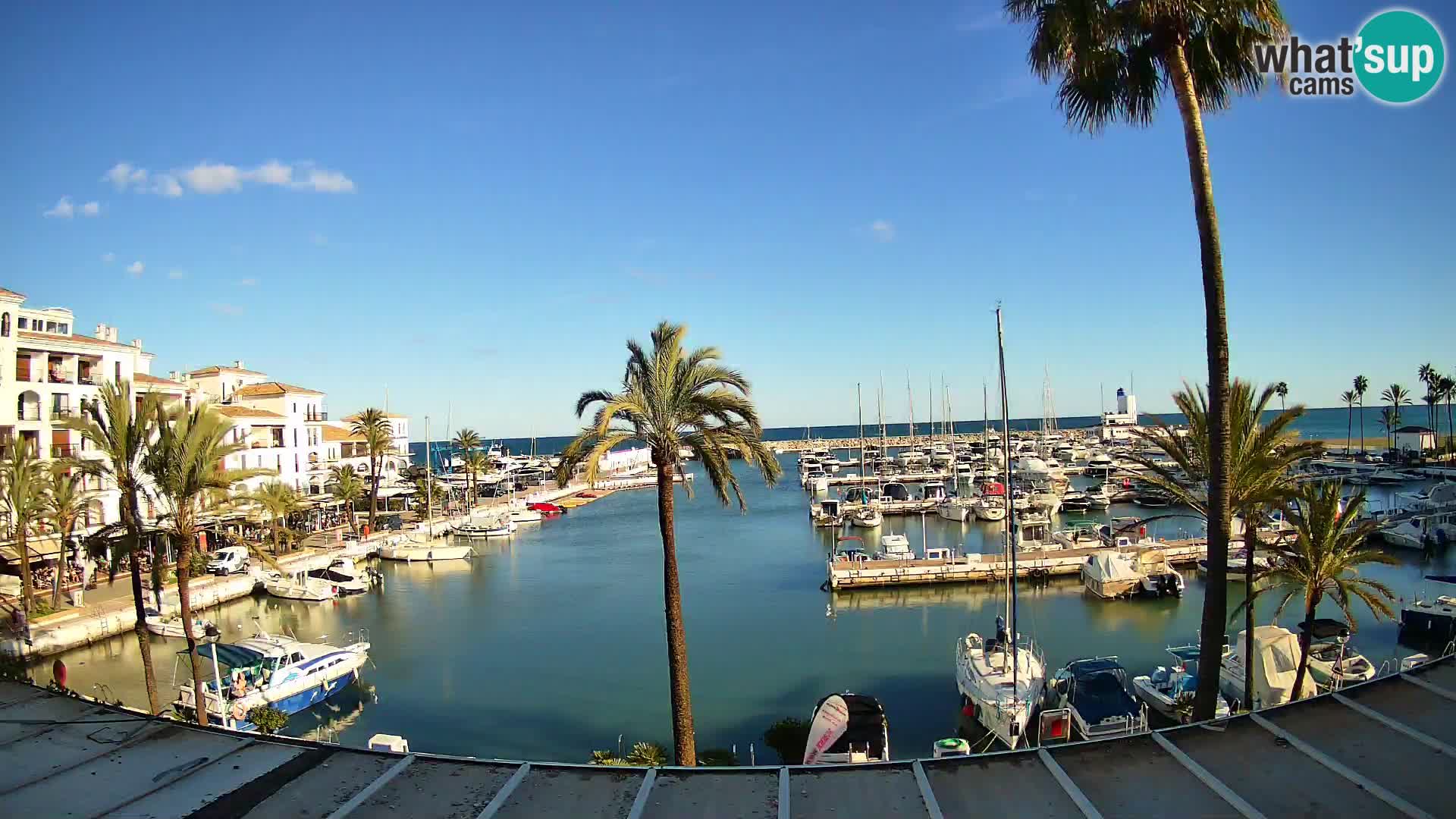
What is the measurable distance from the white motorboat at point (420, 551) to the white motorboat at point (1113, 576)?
3934 cm

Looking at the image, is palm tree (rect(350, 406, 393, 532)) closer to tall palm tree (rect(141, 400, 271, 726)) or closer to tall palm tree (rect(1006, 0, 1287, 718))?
tall palm tree (rect(141, 400, 271, 726))

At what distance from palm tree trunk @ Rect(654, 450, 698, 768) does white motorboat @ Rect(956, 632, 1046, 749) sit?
8626mm

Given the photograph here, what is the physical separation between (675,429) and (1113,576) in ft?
99.9

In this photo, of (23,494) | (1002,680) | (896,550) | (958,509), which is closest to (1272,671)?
(1002,680)

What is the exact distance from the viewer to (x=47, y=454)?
118 ft

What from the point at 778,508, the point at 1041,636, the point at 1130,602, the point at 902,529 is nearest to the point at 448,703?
the point at 1041,636

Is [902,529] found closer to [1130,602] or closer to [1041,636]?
[1130,602]

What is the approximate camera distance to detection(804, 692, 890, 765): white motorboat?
1630 centimetres

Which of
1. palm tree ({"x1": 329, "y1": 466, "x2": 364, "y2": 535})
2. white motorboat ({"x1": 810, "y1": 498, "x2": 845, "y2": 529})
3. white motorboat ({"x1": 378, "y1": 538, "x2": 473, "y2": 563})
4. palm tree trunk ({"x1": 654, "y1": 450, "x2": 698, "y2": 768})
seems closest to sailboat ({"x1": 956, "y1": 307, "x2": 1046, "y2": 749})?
palm tree trunk ({"x1": 654, "y1": 450, "x2": 698, "y2": 768})

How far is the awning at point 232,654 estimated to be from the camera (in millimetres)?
23688

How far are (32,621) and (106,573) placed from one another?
1081 cm

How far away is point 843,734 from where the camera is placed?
1670 centimetres

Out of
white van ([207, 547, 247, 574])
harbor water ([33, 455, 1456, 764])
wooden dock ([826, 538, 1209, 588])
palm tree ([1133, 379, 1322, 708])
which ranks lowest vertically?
harbor water ([33, 455, 1456, 764])

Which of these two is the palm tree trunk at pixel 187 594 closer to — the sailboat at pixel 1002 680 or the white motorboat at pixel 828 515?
the sailboat at pixel 1002 680
